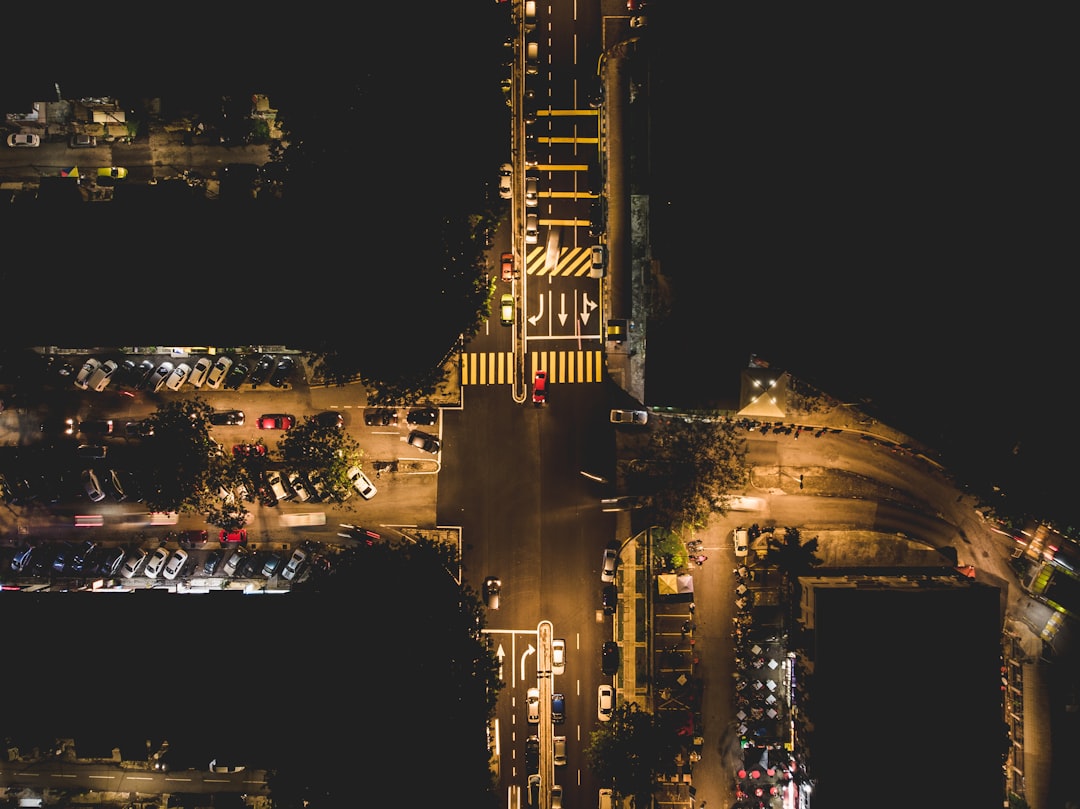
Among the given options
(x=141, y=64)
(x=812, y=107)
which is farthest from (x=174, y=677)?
(x=812, y=107)

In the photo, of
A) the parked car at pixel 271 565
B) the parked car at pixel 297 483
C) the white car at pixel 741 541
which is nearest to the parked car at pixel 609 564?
the white car at pixel 741 541

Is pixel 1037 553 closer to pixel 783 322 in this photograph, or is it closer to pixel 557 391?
pixel 783 322

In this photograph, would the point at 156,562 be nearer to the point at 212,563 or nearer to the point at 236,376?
the point at 212,563

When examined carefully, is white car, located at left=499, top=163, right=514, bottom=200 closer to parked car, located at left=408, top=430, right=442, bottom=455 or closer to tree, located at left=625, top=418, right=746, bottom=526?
parked car, located at left=408, top=430, right=442, bottom=455

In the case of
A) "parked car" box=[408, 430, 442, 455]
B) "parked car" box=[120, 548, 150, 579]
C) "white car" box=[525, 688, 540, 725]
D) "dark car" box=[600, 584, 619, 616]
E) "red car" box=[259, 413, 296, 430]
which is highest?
"red car" box=[259, 413, 296, 430]

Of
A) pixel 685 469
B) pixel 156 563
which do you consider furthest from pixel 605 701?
pixel 156 563

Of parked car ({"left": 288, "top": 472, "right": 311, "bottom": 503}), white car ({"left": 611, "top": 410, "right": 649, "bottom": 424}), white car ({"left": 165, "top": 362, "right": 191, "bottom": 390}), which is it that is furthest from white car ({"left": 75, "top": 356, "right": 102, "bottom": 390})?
white car ({"left": 611, "top": 410, "right": 649, "bottom": 424})
